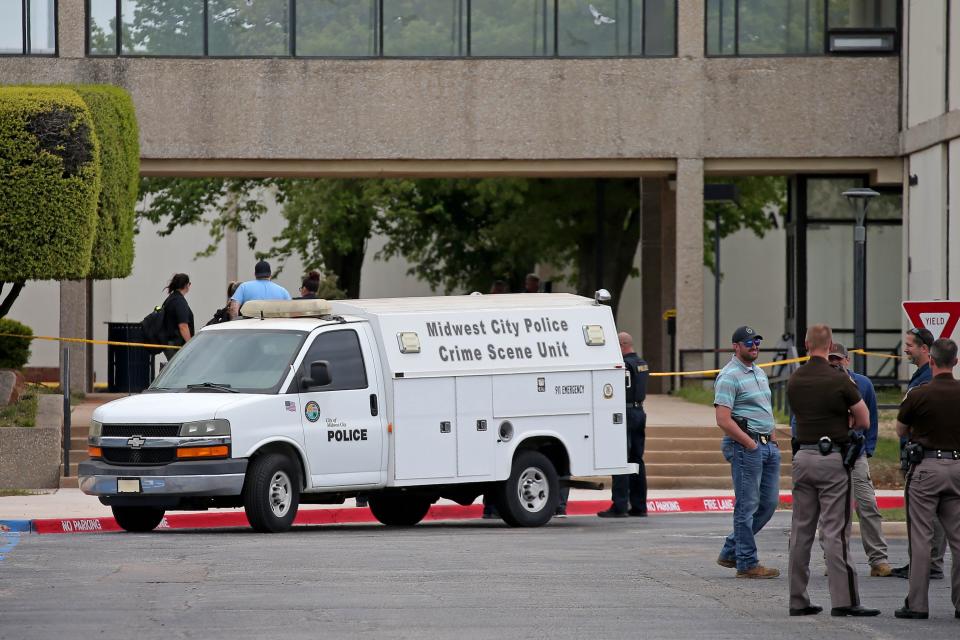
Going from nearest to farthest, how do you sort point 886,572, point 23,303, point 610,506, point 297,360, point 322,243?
1. point 886,572
2. point 297,360
3. point 610,506
4. point 322,243
5. point 23,303

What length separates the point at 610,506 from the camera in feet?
65.0

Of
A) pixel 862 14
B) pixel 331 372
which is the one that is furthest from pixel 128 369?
pixel 331 372

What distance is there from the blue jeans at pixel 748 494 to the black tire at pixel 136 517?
19.5 ft

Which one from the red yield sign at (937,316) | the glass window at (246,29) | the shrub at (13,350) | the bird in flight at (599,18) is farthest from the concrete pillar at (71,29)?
the red yield sign at (937,316)

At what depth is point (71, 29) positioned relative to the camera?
29875 millimetres

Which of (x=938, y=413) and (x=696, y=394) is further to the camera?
(x=696, y=394)

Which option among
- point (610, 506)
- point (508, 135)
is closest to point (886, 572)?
point (610, 506)

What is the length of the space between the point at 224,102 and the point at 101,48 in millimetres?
2313

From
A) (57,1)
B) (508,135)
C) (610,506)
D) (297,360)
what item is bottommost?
(610,506)

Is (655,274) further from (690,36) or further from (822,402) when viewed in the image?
(822,402)

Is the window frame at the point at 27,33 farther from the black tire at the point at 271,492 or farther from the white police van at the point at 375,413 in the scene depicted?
the black tire at the point at 271,492

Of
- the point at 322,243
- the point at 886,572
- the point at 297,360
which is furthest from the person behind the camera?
the point at 322,243

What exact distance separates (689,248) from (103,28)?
1065cm

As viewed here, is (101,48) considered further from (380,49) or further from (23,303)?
(23,303)
